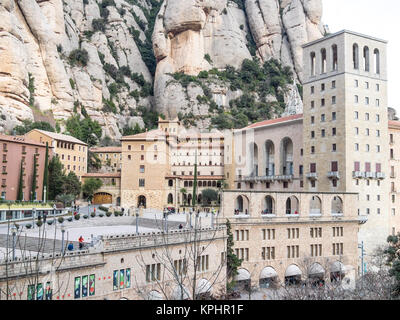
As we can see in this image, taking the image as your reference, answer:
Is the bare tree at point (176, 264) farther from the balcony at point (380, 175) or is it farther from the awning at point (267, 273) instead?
the balcony at point (380, 175)

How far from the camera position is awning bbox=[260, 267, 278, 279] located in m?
38.3

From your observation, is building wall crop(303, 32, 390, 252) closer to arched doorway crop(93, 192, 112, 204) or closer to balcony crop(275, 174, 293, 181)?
balcony crop(275, 174, 293, 181)

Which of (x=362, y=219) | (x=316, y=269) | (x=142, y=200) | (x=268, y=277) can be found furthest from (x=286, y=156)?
(x=268, y=277)

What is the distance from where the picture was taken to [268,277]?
3866 centimetres

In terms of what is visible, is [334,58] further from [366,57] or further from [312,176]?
[312,176]

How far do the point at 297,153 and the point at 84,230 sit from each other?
31.4 meters

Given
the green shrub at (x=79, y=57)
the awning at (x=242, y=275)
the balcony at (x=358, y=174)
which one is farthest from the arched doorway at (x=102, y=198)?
the balcony at (x=358, y=174)

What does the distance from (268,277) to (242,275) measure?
3.28 meters

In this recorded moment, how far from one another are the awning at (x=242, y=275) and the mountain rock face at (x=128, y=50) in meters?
41.1

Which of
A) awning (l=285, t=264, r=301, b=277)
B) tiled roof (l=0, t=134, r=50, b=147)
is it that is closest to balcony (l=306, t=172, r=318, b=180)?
awning (l=285, t=264, r=301, b=277)

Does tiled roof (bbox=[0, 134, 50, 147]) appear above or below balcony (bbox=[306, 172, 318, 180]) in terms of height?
above

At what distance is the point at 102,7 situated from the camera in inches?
4146

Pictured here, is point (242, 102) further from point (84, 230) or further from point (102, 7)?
point (84, 230)

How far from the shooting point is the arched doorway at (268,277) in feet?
126
